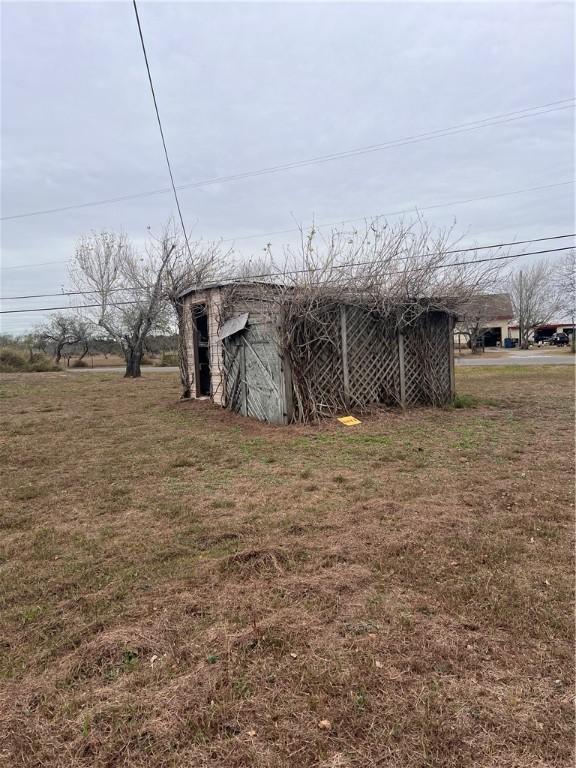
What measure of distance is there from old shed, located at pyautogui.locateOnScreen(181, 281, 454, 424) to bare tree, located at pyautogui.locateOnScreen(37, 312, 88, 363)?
27540 millimetres

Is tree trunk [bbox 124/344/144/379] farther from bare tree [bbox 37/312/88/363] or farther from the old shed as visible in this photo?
bare tree [bbox 37/312/88/363]

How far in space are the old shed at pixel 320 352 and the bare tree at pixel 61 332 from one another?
27540mm

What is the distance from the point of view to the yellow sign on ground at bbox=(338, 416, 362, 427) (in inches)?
260

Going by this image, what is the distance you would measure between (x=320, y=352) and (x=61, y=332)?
3250cm

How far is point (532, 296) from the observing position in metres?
34.9

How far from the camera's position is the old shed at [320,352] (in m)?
6.80


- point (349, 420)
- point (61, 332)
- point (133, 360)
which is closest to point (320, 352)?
point (349, 420)

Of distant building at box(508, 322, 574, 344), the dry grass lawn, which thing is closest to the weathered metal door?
the dry grass lawn

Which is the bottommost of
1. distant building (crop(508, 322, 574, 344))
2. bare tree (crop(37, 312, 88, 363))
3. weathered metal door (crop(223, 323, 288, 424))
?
weathered metal door (crop(223, 323, 288, 424))

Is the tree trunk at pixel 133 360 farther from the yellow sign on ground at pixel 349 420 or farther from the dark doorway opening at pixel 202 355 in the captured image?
the yellow sign on ground at pixel 349 420

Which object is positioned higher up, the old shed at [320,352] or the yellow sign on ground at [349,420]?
the old shed at [320,352]

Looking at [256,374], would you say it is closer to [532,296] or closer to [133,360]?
[133,360]

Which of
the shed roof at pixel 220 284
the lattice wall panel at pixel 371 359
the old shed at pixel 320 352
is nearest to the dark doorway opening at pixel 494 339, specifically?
the old shed at pixel 320 352

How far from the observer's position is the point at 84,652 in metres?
1.83
